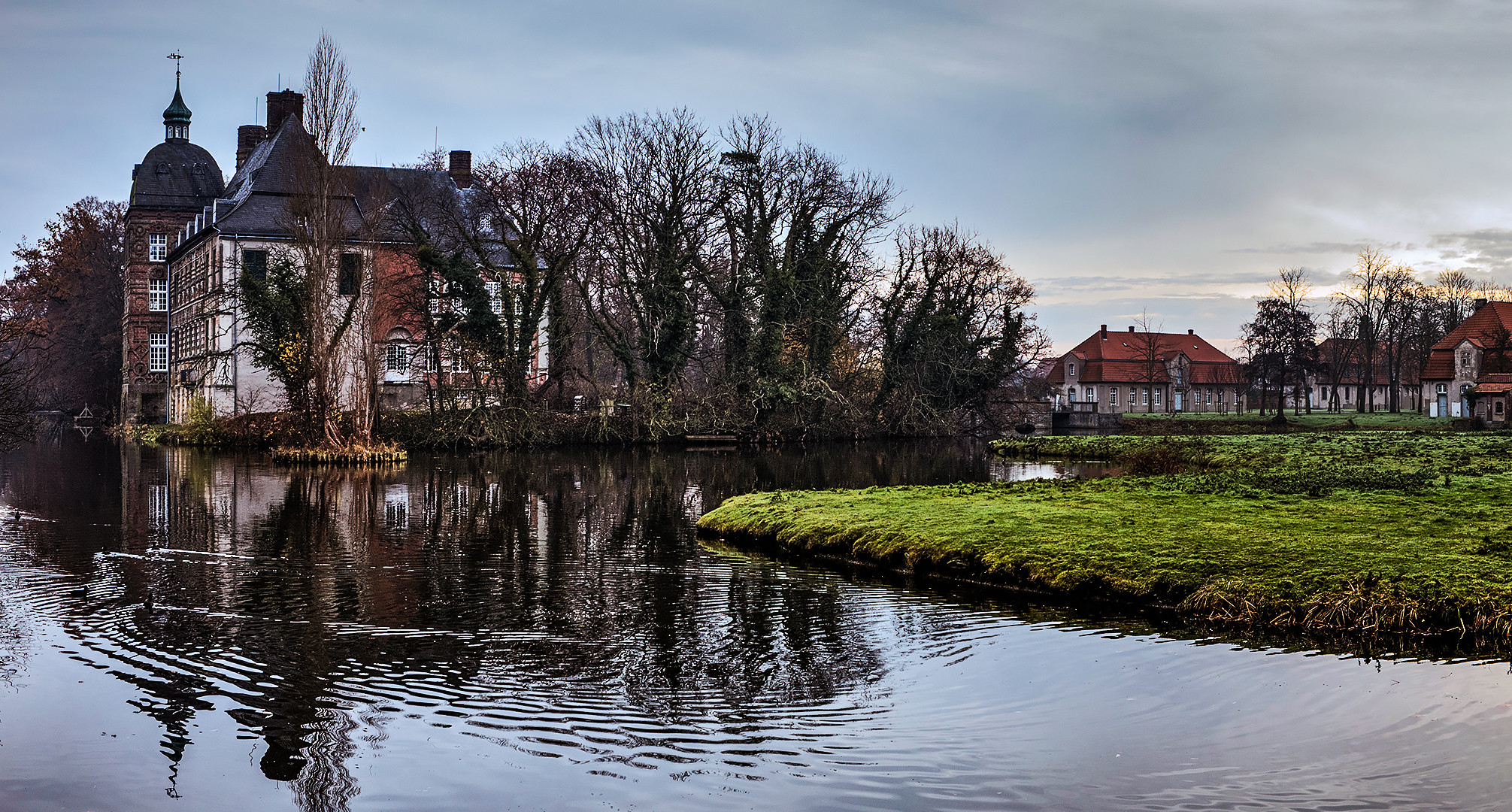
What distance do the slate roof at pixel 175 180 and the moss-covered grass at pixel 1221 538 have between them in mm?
52368

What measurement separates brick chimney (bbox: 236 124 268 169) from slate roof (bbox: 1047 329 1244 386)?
63152 mm

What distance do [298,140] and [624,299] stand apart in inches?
617

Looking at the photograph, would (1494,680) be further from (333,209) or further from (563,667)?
(333,209)

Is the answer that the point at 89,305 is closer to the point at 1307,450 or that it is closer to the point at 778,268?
the point at 778,268

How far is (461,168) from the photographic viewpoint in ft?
204

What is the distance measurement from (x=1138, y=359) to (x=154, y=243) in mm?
72094

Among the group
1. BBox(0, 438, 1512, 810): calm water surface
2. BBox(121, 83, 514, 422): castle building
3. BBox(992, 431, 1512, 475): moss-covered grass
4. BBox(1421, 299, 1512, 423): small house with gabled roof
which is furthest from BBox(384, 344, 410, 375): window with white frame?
BBox(1421, 299, 1512, 423): small house with gabled roof

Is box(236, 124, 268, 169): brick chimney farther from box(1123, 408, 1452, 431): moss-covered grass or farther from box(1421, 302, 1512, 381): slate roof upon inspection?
box(1421, 302, 1512, 381): slate roof

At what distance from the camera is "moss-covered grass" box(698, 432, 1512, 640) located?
998 cm

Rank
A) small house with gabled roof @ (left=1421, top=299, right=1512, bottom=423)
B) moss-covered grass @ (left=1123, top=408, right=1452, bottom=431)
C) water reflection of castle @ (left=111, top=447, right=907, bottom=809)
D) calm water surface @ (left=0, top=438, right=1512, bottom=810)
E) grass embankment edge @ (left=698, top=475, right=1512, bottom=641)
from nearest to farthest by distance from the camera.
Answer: calm water surface @ (left=0, top=438, right=1512, bottom=810)
water reflection of castle @ (left=111, top=447, right=907, bottom=809)
grass embankment edge @ (left=698, top=475, right=1512, bottom=641)
moss-covered grass @ (left=1123, top=408, right=1452, bottom=431)
small house with gabled roof @ (left=1421, top=299, right=1512, bottom=423)

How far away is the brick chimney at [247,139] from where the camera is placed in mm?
60000

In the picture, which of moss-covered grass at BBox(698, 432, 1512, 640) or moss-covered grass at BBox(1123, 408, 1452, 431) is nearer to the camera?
moss-covered grass at BBox(698, 432, 1512, 640)

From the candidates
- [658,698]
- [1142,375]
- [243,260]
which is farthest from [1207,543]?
[1142,375]

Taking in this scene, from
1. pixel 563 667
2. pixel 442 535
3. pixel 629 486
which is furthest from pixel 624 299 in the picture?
pixel 563 667
